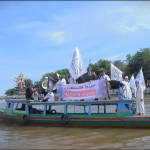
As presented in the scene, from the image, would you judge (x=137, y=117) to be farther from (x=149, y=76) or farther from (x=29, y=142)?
(x=149, y=76)

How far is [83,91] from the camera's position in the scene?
35.8 feet

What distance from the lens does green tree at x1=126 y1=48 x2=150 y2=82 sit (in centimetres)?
4576

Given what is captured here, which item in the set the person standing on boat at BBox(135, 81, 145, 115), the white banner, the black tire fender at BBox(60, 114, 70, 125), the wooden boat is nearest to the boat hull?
the wooden boat

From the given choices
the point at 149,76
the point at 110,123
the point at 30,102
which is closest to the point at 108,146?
the point at 110,123

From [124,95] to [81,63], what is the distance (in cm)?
273

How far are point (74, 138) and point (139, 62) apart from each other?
138 feet

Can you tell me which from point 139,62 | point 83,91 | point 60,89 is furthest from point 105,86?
point 139,62

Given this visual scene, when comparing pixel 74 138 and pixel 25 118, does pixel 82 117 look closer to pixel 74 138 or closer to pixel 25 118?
pixel 74 138

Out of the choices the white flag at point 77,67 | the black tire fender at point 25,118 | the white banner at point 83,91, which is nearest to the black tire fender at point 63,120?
the white banner at point 83,91

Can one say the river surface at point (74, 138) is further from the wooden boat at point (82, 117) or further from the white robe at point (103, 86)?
the white robe at point (103, 86)

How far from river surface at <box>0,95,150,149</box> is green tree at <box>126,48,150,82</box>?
3817 cm

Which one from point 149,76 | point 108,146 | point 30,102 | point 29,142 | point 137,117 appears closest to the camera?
point 108,146

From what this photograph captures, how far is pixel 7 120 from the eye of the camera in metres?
13.1

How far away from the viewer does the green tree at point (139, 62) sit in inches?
1801
